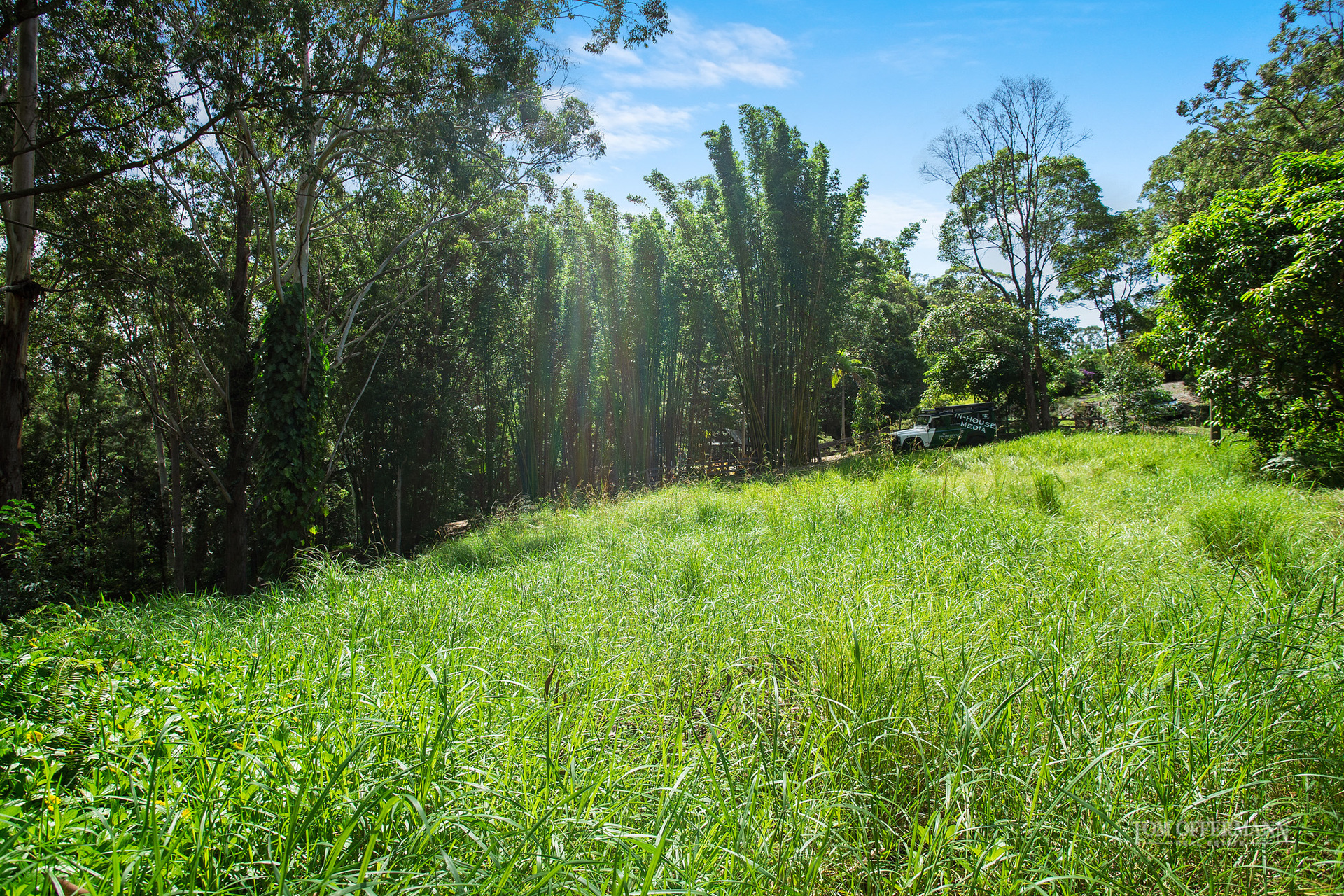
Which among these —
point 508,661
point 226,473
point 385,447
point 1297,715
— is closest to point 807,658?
point 508,661

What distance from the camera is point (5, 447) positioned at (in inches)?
199

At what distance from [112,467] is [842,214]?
1819 centimetres

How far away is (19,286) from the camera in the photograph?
5105 millimetres

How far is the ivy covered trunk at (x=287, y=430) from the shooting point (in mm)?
6547

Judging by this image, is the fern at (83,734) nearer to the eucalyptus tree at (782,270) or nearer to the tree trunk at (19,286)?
the tree trunk at (19,286)

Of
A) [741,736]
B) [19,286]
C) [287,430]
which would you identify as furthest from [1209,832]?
[19,286]

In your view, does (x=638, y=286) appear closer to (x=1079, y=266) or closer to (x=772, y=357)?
(x=772, y=357)

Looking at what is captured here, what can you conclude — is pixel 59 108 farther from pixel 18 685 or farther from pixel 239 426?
pixel 18 685

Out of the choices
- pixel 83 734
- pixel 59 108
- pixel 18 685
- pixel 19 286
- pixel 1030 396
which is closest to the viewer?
pixel 83 734

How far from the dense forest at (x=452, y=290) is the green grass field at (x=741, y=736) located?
256 cm

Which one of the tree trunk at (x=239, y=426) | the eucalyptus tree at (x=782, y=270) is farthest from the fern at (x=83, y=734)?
the eucalyptus tree at (x=782, y=270)

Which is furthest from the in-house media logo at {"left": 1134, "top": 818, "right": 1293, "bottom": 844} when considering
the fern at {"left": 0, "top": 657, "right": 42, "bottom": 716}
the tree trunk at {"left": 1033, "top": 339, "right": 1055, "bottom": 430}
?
the tree trunk at {"left": 1033, "top": 339, "right": 1055, "bottom": 430}

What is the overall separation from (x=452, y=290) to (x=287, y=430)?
227 inches

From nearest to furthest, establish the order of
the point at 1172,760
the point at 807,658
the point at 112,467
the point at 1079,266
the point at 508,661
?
the point at 1172,760
the point at 807,658
the point at 508,661
the point at 1079,266
the point at 112,467
